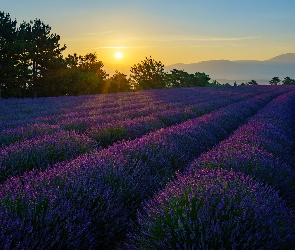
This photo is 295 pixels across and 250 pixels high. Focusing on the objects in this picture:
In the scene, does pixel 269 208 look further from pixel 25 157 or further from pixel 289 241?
pixel 25 157

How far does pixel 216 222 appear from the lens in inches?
86.1

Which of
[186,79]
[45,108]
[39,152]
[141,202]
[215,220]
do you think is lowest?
[141,202]

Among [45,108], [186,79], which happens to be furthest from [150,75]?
[45,108]

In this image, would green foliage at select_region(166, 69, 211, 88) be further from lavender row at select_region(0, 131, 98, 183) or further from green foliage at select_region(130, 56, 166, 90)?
lavender row at select_region(0, 131, 98, 183)

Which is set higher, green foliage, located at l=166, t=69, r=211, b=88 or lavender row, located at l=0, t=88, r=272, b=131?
green foliage, located at l=166, t=69, r=211, b=88

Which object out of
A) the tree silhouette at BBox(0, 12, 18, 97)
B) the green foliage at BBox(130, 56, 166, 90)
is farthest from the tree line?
the green foliage at BBox(130, 56, 166, 90)

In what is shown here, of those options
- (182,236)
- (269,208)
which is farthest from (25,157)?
(269,208)

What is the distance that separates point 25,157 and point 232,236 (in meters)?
2.67

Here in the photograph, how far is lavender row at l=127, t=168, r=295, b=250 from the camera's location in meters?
2.16

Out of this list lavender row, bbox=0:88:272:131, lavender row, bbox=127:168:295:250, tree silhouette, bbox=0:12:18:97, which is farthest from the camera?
tree silhouette, bbox=0:12:18:97

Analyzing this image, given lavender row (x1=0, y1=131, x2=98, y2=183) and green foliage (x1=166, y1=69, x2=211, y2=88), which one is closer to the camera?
lavender row (x1=0, y1=131, x2=98, y2=183)

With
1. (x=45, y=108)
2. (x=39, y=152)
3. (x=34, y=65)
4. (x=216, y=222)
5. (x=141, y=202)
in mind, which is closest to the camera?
(x=216, y=222)

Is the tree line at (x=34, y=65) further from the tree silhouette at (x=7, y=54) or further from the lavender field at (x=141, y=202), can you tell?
the lavender field at (x=141, y=202)

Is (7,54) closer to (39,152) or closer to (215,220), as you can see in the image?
(39,152)
